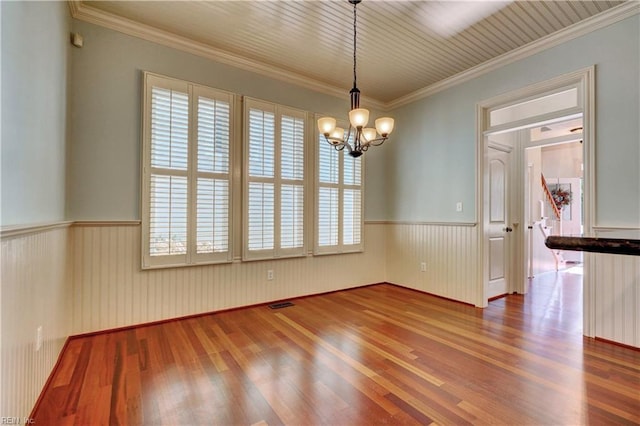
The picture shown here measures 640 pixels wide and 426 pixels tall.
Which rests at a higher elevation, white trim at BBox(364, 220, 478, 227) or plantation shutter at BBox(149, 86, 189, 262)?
plantation shutter at BBox(149, 86, 189, 262)

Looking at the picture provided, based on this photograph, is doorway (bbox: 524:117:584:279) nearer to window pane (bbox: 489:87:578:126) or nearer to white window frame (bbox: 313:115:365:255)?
window pane (bbox: 489:87:578:126)

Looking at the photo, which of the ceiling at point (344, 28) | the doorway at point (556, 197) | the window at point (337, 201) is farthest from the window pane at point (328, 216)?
the doorway at point (556, 197)

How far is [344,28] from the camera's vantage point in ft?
9.58

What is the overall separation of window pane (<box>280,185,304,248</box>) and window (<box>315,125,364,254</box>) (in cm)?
27

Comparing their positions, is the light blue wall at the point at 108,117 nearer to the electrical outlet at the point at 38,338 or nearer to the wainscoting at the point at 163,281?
the wainscoting at the point at 163,281

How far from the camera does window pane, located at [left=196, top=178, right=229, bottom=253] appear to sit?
10.6ft

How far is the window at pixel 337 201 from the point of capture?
4168 mm

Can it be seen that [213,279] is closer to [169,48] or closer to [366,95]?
[169,48]

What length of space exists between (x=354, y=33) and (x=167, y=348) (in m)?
3.40

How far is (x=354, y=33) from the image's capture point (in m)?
2.96

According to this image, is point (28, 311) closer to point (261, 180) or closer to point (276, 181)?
point (261, 180)

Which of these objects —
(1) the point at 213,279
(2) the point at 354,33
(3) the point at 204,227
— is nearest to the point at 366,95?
(2) the point at 354,33

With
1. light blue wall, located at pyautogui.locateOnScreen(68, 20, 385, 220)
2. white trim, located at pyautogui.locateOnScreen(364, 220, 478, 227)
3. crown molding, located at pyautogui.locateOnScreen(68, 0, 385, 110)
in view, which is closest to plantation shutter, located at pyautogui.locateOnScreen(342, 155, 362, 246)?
white trim, located at pyautogui.locateOnScreen(364, 220, 478, 227)

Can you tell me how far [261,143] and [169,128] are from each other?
1021mm
